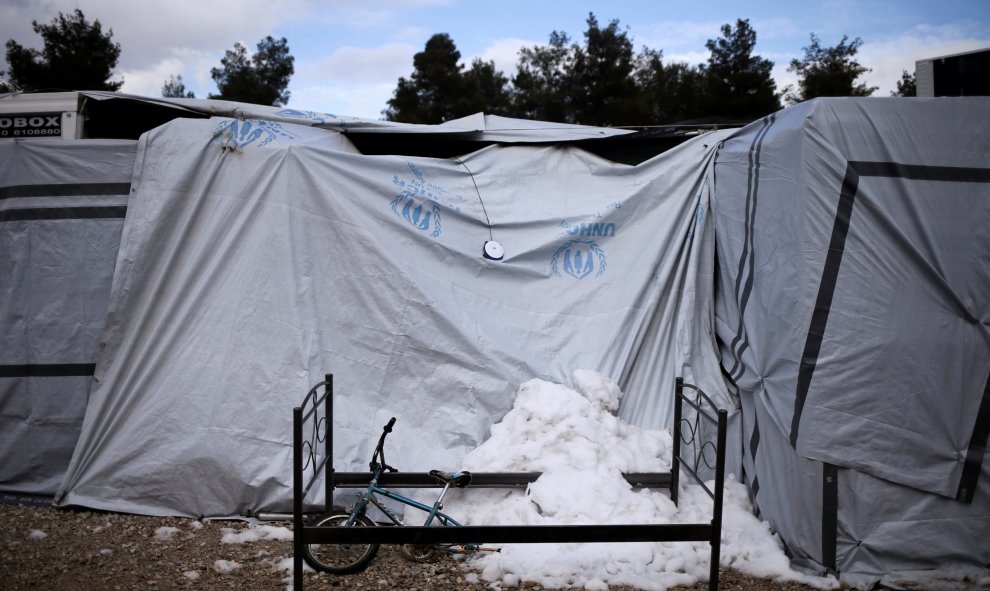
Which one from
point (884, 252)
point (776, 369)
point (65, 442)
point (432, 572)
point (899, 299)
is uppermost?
point (884, 252)

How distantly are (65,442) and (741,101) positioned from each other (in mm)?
19495

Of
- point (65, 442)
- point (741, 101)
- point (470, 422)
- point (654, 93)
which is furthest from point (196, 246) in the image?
point (654, 93)

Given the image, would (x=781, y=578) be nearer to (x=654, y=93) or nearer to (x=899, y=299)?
(x=899, y=299)

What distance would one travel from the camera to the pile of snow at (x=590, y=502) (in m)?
3.65

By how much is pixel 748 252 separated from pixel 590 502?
1869 millimetres

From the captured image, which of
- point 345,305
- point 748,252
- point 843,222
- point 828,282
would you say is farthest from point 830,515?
point 345,305

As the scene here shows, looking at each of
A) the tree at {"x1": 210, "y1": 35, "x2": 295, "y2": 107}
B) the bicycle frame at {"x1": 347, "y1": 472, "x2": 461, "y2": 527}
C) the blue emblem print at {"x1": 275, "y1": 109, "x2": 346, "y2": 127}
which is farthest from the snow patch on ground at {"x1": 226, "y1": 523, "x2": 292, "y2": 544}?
the tree at {"x1": 210, "y1": 35, "x2": 295, "y2": 107}

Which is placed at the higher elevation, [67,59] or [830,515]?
[67,59]

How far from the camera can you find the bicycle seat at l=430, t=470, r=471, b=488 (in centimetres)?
376

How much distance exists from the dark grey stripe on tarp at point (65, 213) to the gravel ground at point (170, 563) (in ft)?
6.26

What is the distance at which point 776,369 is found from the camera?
3986mm

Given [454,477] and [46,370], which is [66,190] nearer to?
[46,370]

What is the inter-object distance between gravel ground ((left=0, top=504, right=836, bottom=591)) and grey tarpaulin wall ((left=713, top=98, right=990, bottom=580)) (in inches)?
23.5

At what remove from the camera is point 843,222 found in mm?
3672
